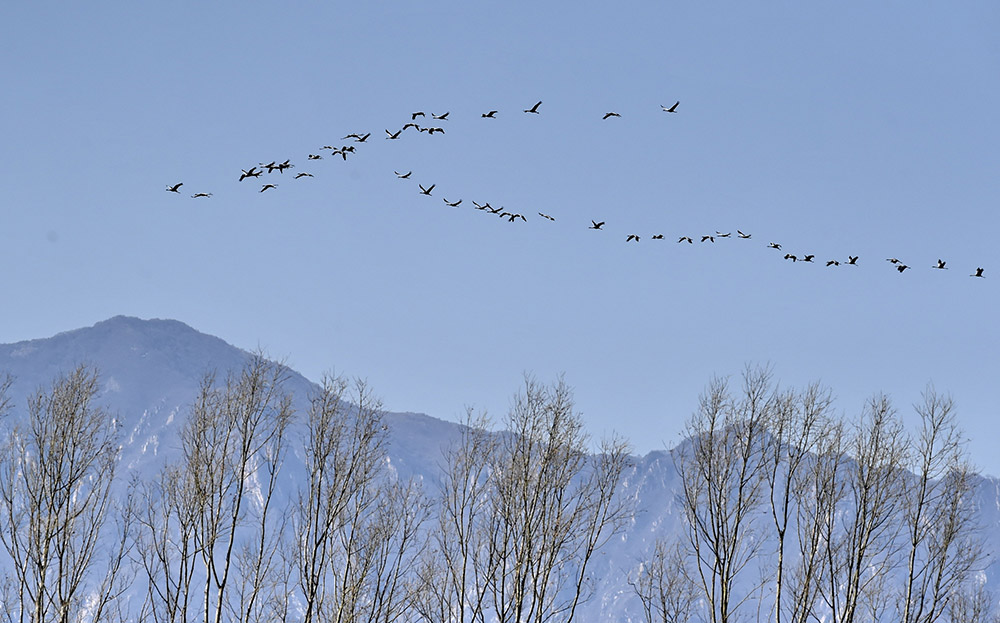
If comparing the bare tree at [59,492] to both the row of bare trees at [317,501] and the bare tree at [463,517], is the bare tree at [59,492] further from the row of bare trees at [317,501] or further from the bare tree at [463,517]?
the bare tree at [463,517]

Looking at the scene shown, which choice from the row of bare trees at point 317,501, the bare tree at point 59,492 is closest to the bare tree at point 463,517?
the row of bare trees at point 317,501

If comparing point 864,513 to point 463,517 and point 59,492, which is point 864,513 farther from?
point 59,492

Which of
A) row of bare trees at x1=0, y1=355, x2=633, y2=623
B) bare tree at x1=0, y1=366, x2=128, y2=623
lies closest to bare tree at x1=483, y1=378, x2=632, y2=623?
row of bare trees at x1=0, y1=355, x2=633, y2=623

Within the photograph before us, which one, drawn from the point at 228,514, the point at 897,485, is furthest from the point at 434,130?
the point at 897,485

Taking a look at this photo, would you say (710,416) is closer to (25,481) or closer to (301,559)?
(301,559)

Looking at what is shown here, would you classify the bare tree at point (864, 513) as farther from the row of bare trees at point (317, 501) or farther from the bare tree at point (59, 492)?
the bare tree at point (59, 492)

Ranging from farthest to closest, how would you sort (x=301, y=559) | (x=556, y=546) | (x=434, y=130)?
(x=301, y=559) → (x=556, y=546) → (x=434, y=130)

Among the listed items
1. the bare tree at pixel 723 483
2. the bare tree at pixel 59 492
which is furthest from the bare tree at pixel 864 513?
the bare tree at pixel 59 492

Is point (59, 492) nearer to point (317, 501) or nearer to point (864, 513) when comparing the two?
point (317, 501)

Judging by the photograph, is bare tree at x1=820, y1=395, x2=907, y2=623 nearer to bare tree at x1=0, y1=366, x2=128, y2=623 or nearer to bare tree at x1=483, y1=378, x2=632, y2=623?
bare tree at x1=483, y1=378, x2=632, y2=623

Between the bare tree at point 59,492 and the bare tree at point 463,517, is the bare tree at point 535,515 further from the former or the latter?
the bare tree at point 59,492

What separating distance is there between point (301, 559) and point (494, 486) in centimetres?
501

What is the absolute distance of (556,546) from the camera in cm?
2375

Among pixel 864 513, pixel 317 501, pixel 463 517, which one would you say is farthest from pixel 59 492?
pixel 864 513
